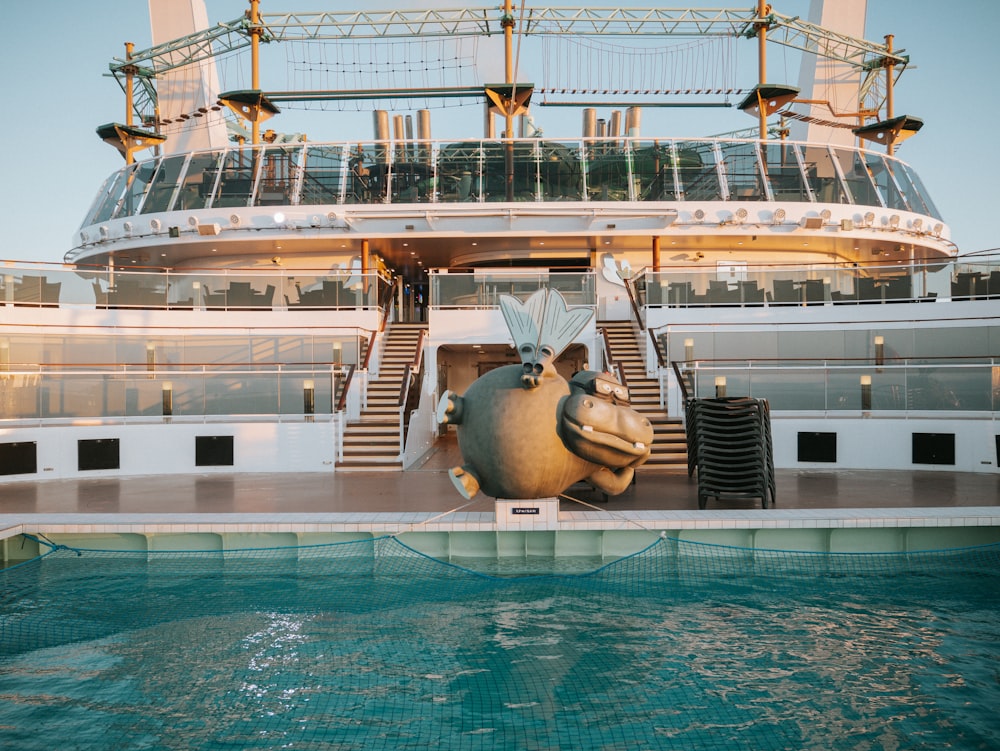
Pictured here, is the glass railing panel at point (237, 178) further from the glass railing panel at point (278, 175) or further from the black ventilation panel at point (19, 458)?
the black ventilation panel at point (19, 458)

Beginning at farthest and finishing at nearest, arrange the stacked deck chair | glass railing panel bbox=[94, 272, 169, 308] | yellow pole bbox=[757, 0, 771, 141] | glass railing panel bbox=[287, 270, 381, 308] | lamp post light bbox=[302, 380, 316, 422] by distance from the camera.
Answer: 1. yellow pole bbox=[757, 0, 771, 141]
2. glass railing panel bbox=[287, 270, 381, 308]
3. glass railing panel bbox=[94, 272, 169, 308]
4. lamp post light bbox=[302, 380, 316, 422]
5. the stacked deck chair

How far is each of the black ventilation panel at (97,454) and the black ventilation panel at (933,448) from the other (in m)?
14.7

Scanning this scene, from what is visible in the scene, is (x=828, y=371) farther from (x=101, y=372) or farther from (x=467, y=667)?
(x=101, y=372)

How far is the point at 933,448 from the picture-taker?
15.4m

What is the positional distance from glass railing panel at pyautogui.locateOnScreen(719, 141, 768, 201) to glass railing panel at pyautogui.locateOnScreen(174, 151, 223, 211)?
50.3 ft

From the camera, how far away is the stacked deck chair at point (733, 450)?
431 inches

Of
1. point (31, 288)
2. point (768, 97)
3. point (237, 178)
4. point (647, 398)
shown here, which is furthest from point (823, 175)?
point (31, 288)

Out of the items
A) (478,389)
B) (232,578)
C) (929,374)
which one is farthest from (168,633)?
(929,374)

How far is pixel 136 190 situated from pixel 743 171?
1868 cm

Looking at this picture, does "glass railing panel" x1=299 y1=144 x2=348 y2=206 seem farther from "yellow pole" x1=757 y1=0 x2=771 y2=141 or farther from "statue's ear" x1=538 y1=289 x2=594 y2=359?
"statue's ear" x1=538 y1=289 x2=594 y2=359

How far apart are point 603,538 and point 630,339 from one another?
11720 mm

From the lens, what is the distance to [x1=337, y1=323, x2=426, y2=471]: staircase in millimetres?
16047

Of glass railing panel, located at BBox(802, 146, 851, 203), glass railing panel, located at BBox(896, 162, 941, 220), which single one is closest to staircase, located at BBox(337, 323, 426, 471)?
glass railing panel, located at BBox(802, 146, 851, 203)

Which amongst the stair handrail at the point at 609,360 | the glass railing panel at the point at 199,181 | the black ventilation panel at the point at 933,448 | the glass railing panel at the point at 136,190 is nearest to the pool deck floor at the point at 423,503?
the black ventilation panel at the point at 933,448
